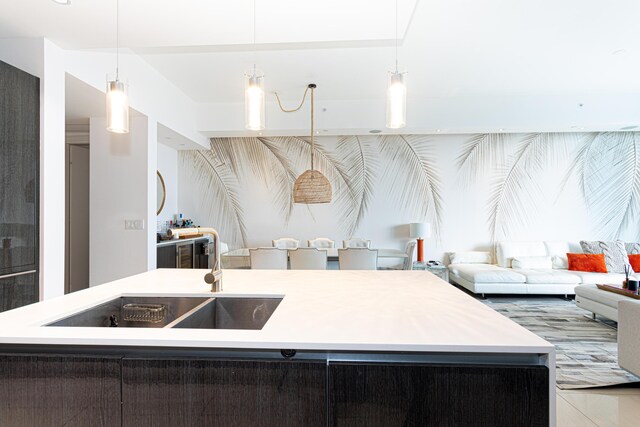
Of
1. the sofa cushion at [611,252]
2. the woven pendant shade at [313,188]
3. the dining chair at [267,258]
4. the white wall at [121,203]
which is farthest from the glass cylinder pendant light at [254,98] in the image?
the sofa cushion at [611,252]

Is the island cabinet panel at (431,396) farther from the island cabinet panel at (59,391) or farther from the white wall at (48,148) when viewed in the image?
the white wall at (48,148)

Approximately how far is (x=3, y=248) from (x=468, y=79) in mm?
5055

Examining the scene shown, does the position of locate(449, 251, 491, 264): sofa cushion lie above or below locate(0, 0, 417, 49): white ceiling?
below

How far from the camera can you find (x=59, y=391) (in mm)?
1013

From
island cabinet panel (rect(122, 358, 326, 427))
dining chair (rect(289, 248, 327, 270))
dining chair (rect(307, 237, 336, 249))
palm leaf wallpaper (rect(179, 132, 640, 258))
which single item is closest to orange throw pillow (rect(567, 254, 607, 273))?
palm leaf wallpaper (rect(179, 132, 640, 258))

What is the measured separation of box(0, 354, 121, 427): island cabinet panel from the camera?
101 centimetres

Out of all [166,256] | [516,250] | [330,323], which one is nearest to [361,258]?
[330,323]

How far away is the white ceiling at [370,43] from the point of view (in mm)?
2271

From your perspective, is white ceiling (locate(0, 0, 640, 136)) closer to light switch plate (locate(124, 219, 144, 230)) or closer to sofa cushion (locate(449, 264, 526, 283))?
light switch plate (locate(124, 219, 144, 230))

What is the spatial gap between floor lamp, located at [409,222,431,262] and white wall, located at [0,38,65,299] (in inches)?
185

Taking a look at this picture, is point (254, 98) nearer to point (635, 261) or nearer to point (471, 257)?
point (471, 257)

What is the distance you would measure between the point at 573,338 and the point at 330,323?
352 cm

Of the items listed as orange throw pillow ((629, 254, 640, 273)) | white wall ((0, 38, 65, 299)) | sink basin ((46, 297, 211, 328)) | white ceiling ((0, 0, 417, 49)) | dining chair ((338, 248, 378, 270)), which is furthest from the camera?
orange throw pillow ((629, 254, 640, 273))

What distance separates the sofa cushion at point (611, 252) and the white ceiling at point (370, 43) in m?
2.25
